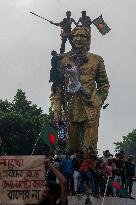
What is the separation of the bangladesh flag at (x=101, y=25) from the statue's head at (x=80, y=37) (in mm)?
1822

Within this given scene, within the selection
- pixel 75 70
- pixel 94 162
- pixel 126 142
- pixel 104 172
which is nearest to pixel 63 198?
pixel 104 172

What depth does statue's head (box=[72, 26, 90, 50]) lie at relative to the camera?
24078 millimetres

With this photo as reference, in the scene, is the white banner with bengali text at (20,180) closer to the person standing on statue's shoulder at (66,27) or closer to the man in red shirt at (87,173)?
the man in red shirt at (87,173)

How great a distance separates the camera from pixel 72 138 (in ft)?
79.6

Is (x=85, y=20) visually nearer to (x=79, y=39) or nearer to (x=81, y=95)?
(x=79, y=39)

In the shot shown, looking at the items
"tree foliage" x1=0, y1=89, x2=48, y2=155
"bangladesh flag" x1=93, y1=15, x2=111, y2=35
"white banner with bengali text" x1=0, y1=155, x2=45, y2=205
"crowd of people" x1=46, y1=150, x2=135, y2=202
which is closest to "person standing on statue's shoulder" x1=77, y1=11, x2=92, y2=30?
"bangladesh flag" x1=93, y1=15, x2=111, y2=35

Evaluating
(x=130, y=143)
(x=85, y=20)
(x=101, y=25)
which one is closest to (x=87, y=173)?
(x=85, y=20)

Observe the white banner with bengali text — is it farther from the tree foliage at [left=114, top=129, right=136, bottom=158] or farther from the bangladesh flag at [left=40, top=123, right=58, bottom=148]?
the tree foliage at [left=114, top=129, right=136, bottom=158]

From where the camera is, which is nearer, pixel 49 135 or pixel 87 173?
pixel 87 173

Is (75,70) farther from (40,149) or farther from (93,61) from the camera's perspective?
Result: (40,149)

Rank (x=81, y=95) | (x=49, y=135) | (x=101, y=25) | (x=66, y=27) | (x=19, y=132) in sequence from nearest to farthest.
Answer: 1. (x=49, y=135)
2. (x=81, y=95)
3. (x=66, y=27)
4. (x=101, y=25)
5. (x=19, y=132)

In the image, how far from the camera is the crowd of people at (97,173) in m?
17.6

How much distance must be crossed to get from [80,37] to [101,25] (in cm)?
250

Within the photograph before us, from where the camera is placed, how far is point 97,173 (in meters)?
18.5
